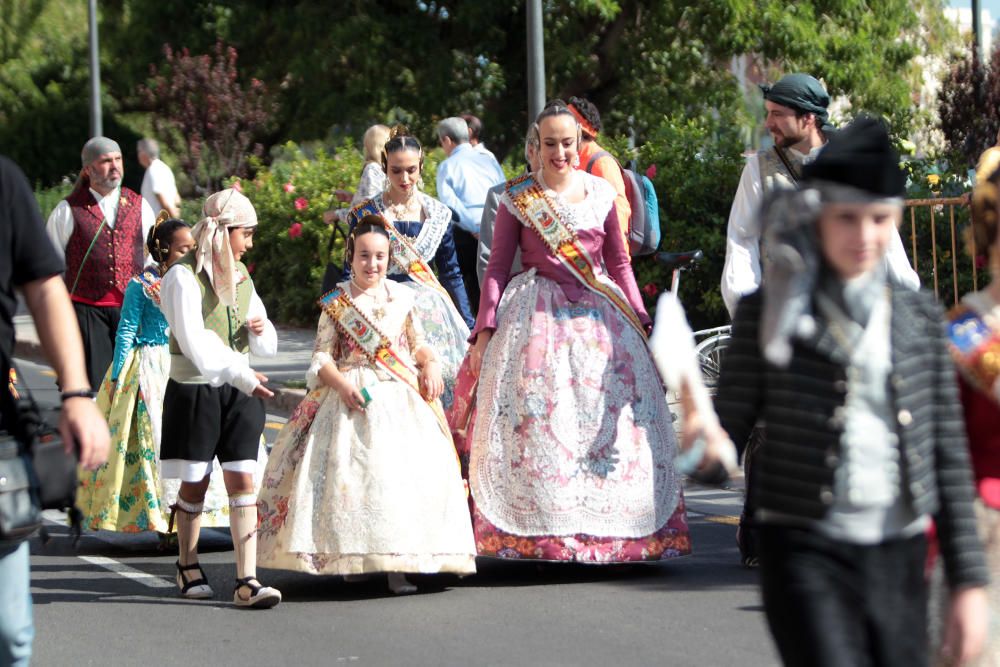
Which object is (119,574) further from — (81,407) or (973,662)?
(973,662)

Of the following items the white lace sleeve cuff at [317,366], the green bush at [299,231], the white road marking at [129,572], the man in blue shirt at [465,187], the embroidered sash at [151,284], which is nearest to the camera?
the white lace sleeve cuff at [317,366]

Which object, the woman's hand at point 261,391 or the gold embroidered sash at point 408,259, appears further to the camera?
the gold embroidered sash at point 408,259

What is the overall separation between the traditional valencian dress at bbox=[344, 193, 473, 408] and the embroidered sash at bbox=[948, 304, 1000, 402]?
455cm

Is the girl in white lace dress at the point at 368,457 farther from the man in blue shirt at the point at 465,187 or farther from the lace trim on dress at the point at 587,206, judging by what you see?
the man in blue shirt at the point at 465,187

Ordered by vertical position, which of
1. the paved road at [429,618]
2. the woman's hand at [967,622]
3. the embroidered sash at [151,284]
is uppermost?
the embroidered sash at [151,284]

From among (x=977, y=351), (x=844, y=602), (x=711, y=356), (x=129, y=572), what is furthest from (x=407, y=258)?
(x=844, y=602)

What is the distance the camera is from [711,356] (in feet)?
43.1

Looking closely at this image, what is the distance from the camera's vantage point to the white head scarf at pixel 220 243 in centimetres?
715

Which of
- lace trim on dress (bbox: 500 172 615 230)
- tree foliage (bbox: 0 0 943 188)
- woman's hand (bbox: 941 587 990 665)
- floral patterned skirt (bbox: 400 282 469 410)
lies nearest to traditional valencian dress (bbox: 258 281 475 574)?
lace trim on dress (bbox: 500 172 615 230)

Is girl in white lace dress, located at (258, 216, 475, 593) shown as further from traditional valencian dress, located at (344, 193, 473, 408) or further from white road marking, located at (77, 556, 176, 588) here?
traditional valencian dress, located at (344, 193, 473, 408)

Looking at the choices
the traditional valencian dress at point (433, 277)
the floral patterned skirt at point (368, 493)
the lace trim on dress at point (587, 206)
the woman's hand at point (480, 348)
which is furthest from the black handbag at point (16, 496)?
the traditional valencian dress at point (433, 277)

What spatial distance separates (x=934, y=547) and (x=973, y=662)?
0.27 m

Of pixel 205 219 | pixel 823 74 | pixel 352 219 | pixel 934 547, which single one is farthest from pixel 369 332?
pixel 823 74

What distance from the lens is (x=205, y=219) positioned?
7254 millimetres
